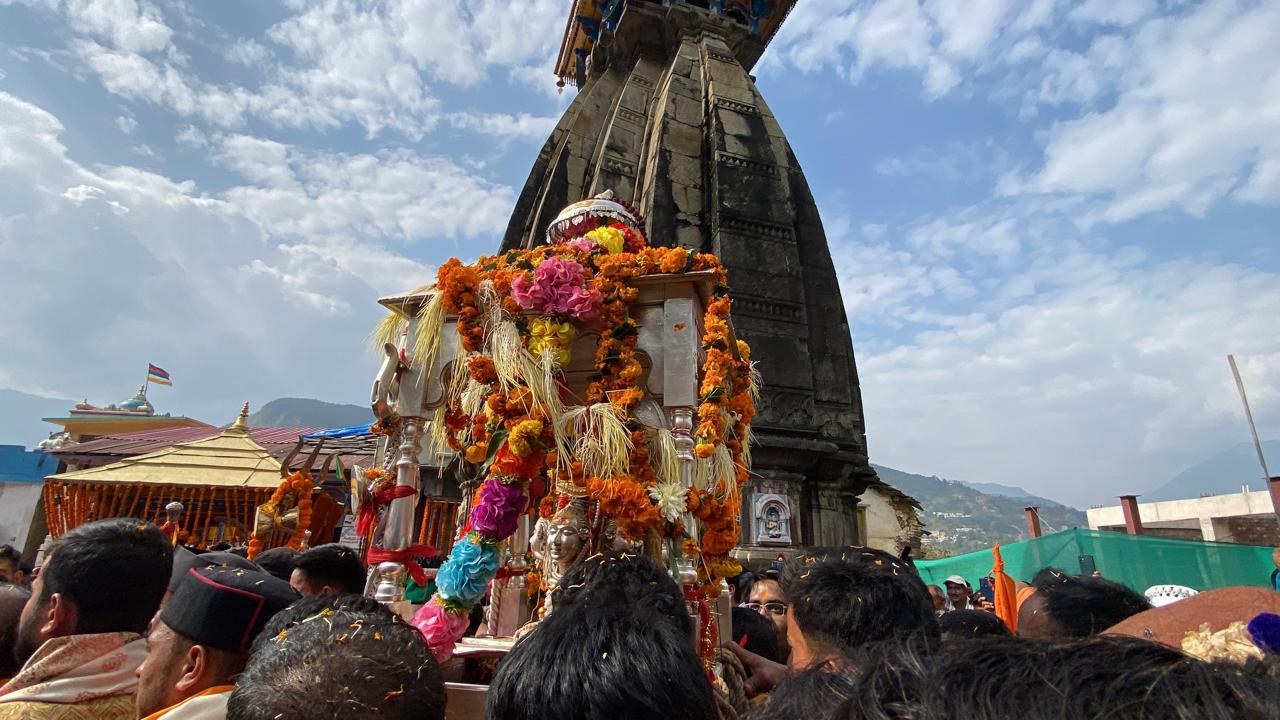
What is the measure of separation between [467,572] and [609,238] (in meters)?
3.02

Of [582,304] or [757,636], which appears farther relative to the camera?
[582,304]

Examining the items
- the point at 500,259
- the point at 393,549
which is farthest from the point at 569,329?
the point at 393,549

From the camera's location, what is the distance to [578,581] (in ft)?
8.73

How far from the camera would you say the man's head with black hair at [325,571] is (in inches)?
148

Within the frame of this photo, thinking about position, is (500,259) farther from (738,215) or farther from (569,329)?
(738,215)

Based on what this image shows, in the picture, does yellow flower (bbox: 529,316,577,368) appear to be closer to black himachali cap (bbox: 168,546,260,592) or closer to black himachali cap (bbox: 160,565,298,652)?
black himachali cap (bbox: 168,546,260,592)

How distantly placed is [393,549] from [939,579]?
1549 cm

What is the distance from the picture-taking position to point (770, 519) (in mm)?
11547

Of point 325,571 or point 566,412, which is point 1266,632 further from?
point 325,571

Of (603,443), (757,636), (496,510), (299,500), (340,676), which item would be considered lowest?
(757,636)

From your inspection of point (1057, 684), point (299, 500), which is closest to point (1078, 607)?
point (1057, 684)

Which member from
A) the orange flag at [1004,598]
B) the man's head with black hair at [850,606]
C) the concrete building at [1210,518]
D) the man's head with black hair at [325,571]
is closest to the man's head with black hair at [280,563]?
the man's head with black hair at [325,571]

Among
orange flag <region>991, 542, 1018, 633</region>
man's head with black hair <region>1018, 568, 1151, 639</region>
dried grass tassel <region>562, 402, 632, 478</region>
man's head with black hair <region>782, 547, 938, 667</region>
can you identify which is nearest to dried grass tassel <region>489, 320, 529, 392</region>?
dried grass tassel <region>562, 402, 632, 478</region>

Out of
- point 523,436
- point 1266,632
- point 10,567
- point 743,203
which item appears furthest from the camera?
point 743,203
